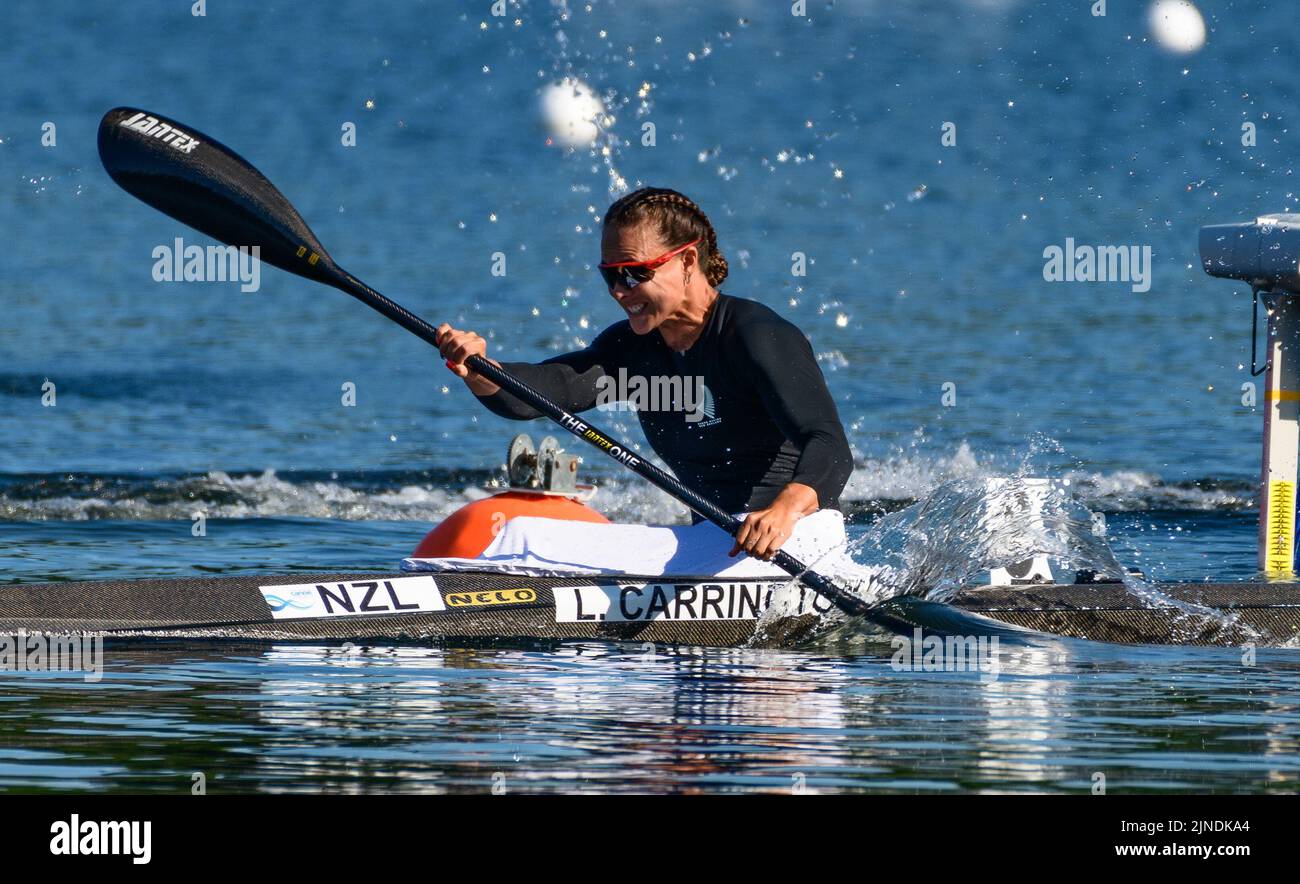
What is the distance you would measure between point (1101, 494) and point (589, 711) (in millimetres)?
10049

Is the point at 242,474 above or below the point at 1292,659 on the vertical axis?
above

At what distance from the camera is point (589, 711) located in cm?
583

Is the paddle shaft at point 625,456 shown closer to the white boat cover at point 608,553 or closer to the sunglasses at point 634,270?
the white boat cover at point 608,553

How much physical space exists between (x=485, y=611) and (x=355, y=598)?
0.51 m

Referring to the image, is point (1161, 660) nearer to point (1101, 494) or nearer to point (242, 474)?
point (1101, 494)

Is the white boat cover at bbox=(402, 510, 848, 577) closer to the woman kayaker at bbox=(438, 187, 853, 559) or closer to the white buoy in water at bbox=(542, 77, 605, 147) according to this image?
the woman kayaker at bbox=(438, 187, 853, 559)

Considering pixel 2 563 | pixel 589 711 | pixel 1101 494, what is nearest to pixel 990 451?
pixel 1101 494

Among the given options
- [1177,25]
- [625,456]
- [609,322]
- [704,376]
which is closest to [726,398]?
[704,376]

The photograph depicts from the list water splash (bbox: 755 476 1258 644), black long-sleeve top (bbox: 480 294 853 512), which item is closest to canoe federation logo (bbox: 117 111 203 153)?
black long-sleeve top (bbox: 480 294 853 512)

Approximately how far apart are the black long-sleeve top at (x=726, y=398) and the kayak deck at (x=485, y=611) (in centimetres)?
48

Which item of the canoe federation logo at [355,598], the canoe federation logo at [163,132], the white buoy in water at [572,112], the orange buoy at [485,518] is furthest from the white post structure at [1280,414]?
the white buoy in water at [572,112]

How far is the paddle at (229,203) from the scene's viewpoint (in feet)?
23.8

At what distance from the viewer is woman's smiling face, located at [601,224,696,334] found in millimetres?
6848
